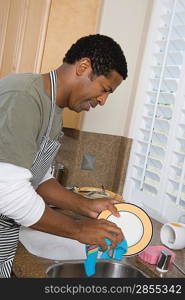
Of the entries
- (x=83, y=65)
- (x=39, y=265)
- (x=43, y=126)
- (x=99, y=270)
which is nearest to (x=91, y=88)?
(x=83, y=65)

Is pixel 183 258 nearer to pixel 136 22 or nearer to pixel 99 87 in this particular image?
Answer: pixel 99 87

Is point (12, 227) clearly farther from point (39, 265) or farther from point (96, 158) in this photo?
point (96, 158)

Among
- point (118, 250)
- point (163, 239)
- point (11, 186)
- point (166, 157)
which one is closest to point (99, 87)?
point (11, 186)

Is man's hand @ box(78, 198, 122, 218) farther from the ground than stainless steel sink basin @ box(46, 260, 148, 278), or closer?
farther from the ground

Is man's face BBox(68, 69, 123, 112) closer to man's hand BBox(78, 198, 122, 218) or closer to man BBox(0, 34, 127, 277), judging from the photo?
man BBox(0, 34, 127, 277)

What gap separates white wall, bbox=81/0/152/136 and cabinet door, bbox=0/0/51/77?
0.39m

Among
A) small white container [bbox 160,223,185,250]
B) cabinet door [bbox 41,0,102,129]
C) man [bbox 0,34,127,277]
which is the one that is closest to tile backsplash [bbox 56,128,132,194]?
cabinet door [bbox 41,0,102,129]

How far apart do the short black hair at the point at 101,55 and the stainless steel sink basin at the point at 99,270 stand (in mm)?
708

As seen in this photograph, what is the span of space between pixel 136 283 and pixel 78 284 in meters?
0.15

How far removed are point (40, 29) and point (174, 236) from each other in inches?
44.7

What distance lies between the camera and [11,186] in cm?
100

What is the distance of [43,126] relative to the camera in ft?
3.82

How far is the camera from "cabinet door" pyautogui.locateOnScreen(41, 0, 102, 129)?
6.51ft

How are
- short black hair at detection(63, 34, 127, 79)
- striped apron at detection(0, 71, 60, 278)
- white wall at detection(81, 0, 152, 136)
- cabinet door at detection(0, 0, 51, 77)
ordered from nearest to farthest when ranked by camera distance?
1. short black hair at detection(63, 34, 127, 79)
2. striped apron at detection(0, 71, 60, 278)
3. cabinet door at detection(0, 0, 51, 77)
4. white wall at detection(81, 0, 152, 136)
